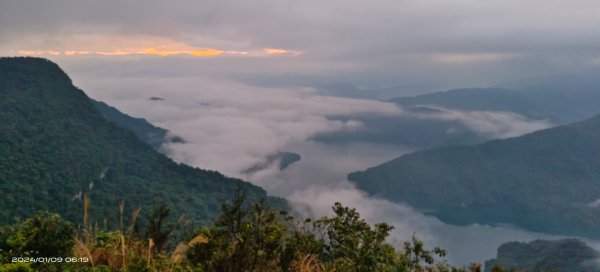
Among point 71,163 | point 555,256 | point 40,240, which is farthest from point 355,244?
point 555,256

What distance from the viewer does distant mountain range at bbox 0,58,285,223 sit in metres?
62.5

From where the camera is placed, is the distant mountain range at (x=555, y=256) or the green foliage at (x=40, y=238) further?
the distant mountain range at (x=555, y=256)

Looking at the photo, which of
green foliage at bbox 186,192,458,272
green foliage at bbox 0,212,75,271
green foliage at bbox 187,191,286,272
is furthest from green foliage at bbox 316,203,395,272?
green foliage at bbox 0,212,75,271

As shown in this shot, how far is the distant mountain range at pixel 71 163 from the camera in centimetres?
6247

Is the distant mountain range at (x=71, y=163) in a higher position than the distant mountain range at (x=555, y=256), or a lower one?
higher

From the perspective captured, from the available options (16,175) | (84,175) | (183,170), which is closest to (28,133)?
(84,175)

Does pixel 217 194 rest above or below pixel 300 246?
below

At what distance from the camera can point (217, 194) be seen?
96.7m

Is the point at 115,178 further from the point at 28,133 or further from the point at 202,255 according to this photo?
the point at 202,255

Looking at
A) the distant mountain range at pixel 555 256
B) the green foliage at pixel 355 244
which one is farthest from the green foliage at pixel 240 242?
the distant mountain range at pixel 555 256

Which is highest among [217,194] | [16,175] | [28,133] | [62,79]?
[62,79]

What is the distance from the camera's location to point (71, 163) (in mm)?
79250

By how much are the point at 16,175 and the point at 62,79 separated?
5144 cm

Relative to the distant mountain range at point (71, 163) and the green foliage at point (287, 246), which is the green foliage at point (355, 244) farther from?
the distant mountain range at point (71, 163)
